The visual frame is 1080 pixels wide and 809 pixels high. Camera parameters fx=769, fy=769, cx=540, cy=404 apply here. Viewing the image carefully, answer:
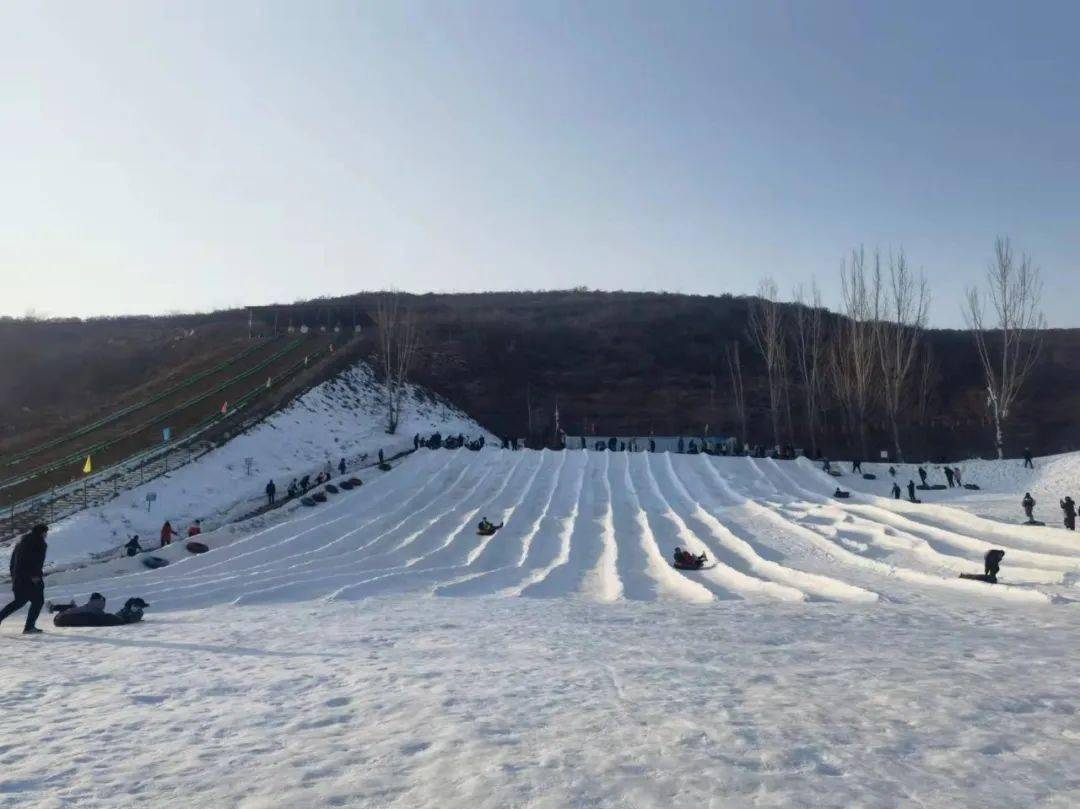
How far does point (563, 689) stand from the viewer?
22.8 feet

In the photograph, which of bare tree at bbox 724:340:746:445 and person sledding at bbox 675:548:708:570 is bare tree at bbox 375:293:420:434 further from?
person sledding at bbox 675:548:708:570

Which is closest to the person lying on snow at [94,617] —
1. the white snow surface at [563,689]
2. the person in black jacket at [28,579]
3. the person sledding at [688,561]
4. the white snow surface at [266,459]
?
the white snow surface at [563,689]

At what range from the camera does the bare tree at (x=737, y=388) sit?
6026 cm

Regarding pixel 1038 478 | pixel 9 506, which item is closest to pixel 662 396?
pixel 1038 478

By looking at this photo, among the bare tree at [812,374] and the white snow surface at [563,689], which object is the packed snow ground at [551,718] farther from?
the bare tree at [812,374]

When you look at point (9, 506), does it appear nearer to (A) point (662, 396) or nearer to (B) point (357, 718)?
(B) point (357, 718)

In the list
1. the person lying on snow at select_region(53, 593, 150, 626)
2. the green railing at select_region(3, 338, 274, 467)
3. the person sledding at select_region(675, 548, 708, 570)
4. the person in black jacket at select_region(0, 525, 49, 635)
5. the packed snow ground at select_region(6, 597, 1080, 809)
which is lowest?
the person sledding at select_region(675, 548, 708, 570)

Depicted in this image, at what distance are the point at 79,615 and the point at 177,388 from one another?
40843 mm

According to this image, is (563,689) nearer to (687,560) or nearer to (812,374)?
(687,560)

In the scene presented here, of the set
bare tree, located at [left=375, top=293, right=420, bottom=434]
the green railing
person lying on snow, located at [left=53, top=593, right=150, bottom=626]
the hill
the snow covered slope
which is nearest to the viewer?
person lying on snow, located at [left=53, top=593, right=150, bottom=626]

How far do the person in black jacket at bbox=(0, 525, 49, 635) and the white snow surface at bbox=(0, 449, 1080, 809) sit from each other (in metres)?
0.34

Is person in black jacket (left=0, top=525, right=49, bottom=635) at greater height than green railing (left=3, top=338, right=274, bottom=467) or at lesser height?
lesser

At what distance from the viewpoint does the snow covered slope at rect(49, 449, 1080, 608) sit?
15672 mm

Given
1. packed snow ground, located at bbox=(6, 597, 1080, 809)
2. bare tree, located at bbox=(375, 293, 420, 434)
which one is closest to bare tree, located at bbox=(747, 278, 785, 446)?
bare tree, located at bbox=(375, 293, 420, 434)
